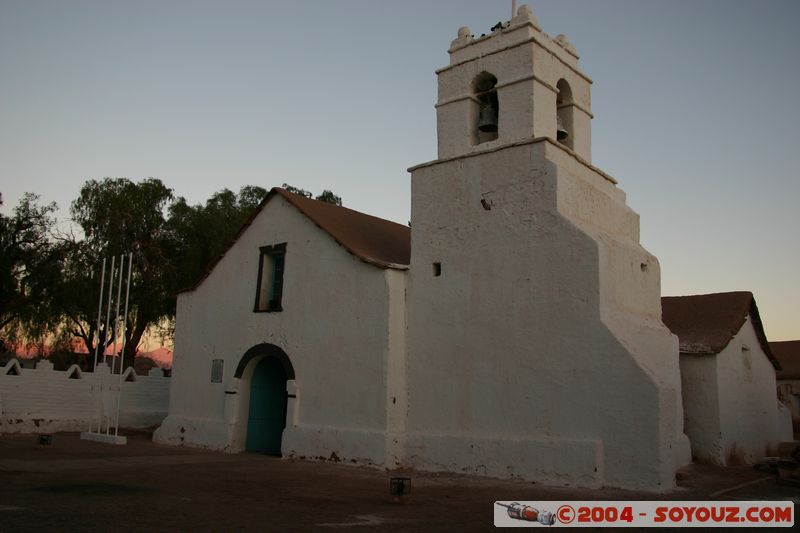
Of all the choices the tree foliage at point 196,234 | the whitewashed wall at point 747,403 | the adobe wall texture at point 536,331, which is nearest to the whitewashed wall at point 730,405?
the whitewashed wall at point 747,403

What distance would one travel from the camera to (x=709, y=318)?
16.4 m

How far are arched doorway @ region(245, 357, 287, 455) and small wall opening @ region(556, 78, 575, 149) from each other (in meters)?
8.26

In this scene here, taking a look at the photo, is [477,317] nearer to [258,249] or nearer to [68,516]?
[258,249]

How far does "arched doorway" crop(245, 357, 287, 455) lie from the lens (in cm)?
1631

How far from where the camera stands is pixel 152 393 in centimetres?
2227

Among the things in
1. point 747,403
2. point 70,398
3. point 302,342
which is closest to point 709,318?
point 747,403

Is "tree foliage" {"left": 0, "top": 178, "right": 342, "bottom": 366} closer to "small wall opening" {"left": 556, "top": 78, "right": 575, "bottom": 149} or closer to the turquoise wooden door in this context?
the turquoise wooden door

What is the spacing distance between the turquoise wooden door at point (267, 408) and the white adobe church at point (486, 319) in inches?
1.3

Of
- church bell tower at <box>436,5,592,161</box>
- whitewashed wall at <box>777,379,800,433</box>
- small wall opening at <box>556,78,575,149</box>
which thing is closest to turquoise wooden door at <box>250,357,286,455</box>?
church bell tower at <box>436,5,592,161</box>

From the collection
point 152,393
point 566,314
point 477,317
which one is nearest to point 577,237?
point 566,314

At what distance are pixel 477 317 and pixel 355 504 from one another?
16.0 feet

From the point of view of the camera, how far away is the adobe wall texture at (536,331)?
36.2 ft

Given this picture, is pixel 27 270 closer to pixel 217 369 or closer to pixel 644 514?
pixel 217 369

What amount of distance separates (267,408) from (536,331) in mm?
7362
